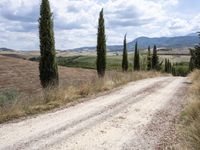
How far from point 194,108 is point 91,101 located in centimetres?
638

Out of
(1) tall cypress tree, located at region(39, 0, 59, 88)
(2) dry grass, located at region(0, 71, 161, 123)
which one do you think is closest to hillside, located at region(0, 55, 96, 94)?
(1) tall cypress tree, located at region(39, 0, 59, 88)

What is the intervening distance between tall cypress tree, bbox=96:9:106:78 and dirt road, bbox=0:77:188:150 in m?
21.6

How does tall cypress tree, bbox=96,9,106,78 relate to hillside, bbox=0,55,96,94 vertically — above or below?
above

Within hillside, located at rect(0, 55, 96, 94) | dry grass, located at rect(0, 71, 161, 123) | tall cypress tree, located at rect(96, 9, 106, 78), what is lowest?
hillside, located at rect(0, 55, 96, 94)

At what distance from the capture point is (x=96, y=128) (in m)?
10.9

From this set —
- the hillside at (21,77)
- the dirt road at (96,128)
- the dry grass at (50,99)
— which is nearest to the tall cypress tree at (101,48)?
the hillside at (21,77)

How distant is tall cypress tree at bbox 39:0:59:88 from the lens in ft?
77.3

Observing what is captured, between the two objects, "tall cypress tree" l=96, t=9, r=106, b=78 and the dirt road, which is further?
"tall cypress tree" l=96, t=9, r=106, b=78

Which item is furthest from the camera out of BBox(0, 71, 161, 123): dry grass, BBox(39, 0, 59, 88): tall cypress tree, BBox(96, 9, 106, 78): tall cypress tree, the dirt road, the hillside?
BBox(96, 9, 106, 78): tall cypress tree

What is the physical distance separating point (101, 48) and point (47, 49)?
14.5 meters

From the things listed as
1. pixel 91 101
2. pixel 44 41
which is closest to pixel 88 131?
pixel 91 101

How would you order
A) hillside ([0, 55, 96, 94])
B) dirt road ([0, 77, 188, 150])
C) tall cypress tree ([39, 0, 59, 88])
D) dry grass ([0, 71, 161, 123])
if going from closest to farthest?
1. dirt road ([0, 77, 188, 150])
2. dry grass ([0, 71, 161, 123])
3. tall cypress tree ([39, 0, 59, 88])
4. hillside ([0, 55, 96, 94])

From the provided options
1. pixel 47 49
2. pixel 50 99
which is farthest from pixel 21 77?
pixel 50 99

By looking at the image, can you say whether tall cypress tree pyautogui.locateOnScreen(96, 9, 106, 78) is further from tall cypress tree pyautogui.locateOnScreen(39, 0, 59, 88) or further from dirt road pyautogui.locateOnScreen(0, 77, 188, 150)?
dirt road pyautogui.locateOnScreen(0, 77, 188, 150)
